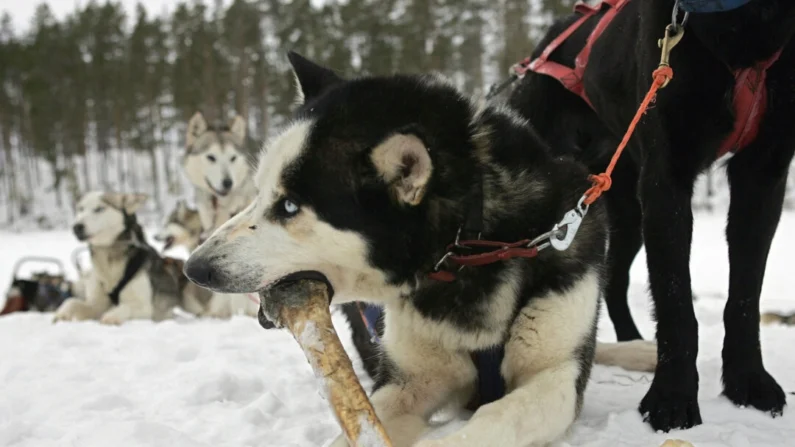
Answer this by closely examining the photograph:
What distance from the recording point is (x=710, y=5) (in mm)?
1993

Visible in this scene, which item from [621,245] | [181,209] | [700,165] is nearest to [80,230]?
[181,209]

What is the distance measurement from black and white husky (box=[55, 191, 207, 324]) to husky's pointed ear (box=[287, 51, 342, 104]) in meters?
4.93

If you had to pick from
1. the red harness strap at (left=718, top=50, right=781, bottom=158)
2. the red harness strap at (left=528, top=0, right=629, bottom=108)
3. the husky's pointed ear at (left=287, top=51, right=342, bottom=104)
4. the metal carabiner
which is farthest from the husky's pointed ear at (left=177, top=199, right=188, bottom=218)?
the red harness strap at (left=718, top=50, right=781, bottom=158)

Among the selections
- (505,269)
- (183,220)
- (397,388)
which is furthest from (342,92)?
(183,220)

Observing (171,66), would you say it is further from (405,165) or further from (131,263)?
(405,165)

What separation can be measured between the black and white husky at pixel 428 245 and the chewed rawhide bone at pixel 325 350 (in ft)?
Result: 0.24

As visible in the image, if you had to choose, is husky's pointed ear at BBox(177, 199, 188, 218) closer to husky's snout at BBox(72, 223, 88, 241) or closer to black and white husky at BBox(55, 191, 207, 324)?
black and white husky at BBox(55, 191, 207, 324)

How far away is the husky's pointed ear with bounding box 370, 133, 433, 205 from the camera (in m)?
1.77

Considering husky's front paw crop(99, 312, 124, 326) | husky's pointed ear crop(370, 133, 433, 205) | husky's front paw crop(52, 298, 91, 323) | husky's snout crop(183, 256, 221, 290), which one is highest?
husky's pointed ear crop(370, 133, 433, 205)

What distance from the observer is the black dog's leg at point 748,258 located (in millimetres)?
2309

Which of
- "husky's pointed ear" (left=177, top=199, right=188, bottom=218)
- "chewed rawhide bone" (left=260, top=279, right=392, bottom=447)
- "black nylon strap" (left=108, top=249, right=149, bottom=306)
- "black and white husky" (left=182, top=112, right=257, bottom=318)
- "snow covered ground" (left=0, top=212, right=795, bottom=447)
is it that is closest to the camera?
"chewed rawhide bone" (left=260, top=279, right=392, bottom=447)

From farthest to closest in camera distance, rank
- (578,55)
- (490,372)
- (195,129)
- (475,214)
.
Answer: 1. (195,129)
2. (578,55)
3. (490,372)
4. (475,214)

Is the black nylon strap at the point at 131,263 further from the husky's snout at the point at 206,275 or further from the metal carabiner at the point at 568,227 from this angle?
the metal carabiner at the point at 568,227

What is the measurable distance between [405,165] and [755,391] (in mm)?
1528
